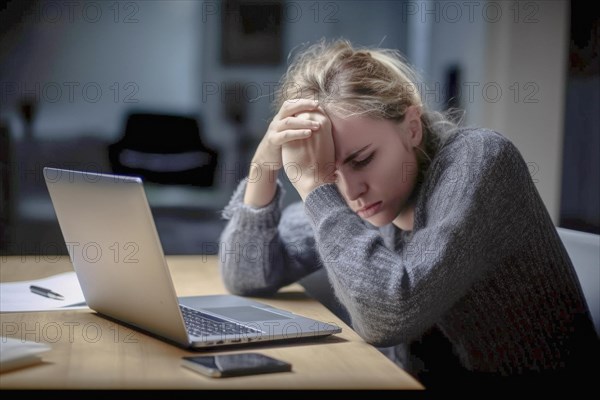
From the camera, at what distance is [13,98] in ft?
9.77

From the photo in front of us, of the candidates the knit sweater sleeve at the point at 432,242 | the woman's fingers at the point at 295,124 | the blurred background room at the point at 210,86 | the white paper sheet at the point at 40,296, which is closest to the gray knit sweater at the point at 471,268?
the knit sweater sleeve at the point at 432,242

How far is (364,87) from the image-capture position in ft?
4.43

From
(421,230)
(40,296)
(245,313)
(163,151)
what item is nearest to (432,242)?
(421,230)

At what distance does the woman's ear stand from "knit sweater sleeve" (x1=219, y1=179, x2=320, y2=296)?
1.04ft

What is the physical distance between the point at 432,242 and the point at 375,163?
0.24 meters

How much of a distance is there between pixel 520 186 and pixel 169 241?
2140 mm

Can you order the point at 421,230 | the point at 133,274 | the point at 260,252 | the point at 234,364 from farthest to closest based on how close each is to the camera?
the point at 260,252 → the point at 421,230 → the point at 133,274 → the point at 234,364

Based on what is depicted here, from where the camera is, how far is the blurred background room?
2.76m

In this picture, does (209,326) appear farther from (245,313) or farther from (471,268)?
(471,268)

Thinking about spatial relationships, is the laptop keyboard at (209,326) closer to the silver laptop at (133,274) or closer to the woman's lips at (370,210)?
the silver laptop at (133,274)

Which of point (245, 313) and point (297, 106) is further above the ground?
point (297, 106)

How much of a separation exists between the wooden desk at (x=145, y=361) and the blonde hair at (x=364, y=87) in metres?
0.37

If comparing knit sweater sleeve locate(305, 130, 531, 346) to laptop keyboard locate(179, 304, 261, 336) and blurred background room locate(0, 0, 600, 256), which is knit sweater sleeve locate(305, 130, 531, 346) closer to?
laptop keyboard locate(179, 304, 261, 336)

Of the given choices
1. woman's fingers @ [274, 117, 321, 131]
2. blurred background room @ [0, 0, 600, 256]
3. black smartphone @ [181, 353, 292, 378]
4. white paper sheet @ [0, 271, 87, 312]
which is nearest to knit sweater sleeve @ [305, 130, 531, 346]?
woman's fingers @ [274, 117, 321, 131]
